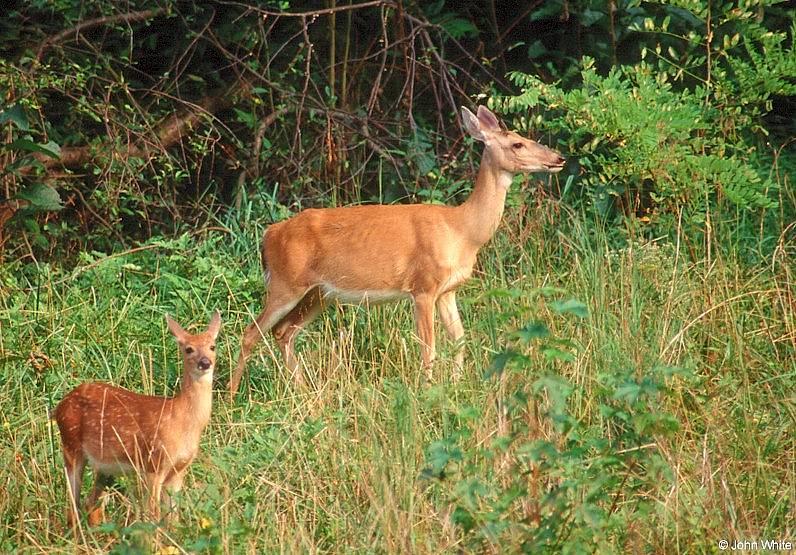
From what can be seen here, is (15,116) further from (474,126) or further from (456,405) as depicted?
(456,405)

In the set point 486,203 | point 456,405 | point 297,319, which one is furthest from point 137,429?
point 486,203

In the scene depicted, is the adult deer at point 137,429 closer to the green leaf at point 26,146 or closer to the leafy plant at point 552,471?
the leafy plant at point 552,471

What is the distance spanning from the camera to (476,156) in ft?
33.3

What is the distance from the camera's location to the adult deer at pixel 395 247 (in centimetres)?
820

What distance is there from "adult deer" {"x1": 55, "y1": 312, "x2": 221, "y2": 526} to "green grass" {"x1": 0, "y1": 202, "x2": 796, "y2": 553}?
0.35 ft

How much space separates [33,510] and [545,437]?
2049 millimetres

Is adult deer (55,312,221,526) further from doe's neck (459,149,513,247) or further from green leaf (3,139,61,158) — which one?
green leaf (3,139,61,158)

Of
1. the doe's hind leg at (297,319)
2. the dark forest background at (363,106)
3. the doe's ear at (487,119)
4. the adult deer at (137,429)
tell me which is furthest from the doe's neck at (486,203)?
the adult deer at (137,429)

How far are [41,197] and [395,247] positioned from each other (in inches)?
87.5

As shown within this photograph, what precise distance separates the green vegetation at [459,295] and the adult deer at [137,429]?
0.41ft

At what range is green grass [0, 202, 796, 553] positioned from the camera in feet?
16.0

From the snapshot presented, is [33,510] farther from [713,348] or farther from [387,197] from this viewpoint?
[387,197]

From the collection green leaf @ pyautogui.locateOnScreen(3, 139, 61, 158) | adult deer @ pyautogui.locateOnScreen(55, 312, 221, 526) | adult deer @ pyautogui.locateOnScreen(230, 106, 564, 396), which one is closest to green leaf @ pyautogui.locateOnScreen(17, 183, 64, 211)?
green leaf @ pyautogui.locateOnScreen(3, 139, 61, 158)

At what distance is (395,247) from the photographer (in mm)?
8281
